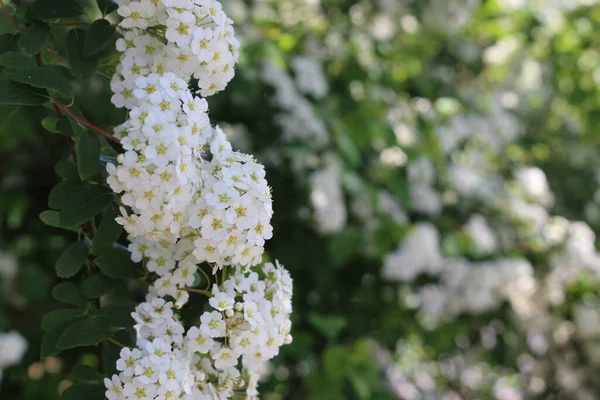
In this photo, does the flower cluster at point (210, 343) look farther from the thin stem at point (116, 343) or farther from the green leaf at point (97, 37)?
the green leaf at point (97, 37)

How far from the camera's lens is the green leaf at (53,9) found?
1.23 m

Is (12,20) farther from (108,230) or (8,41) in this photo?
(108,230)

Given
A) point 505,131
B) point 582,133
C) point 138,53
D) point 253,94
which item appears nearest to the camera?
point 138,53

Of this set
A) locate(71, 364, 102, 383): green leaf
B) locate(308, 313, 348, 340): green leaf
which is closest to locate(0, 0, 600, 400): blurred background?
locate(308, 313, 348, 340): green leaf

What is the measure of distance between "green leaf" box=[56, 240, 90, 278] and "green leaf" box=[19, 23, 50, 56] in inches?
11.7

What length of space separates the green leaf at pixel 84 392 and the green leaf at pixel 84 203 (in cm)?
24

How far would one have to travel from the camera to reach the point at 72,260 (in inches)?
47.0

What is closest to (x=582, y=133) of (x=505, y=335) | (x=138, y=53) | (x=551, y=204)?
(x=551, y=204)

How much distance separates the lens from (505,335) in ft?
11.0

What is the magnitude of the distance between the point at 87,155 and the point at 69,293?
278 millimetres

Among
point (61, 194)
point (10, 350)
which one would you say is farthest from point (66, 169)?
point (10, 350)

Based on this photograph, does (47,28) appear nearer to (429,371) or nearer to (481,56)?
(481,56)

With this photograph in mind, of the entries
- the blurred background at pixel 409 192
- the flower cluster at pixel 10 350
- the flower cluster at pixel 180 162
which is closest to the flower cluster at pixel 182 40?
the flower cluster at pixel 180 162

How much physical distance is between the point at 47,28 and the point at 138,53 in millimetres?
172
